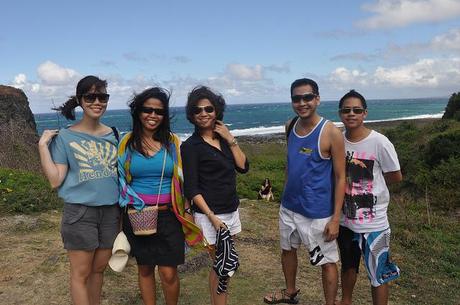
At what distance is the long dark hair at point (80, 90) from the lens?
293 centimetres

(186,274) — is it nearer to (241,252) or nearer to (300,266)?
(241,252)

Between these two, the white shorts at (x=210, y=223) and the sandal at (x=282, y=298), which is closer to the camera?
the white shorts at (x=210, y=223)

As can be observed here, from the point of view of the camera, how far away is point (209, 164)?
3.06 m

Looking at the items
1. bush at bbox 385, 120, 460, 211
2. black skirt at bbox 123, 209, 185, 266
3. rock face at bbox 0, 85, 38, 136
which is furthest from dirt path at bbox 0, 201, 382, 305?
rock face at bbox 0, 85, 38, 136

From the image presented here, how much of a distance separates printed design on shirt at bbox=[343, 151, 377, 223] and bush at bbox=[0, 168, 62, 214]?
534 cm

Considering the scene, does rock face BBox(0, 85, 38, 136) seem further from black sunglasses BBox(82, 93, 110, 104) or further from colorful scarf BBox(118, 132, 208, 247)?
colorful scarf BBox(118, 132, 208, 247)

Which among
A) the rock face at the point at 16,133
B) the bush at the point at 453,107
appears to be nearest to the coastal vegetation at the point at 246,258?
the rock face at the point at 16,133

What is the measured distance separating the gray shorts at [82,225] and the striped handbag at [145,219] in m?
0.20

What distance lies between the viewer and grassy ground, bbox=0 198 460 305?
13.6 ft

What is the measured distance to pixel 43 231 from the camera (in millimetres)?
5965

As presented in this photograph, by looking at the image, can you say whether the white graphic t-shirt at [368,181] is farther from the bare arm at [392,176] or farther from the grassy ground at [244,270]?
the grassy ground at [244,270]

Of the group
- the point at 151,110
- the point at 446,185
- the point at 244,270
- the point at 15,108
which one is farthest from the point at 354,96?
the point at 15,108

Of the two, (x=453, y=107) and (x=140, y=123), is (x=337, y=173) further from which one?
(x=453, y=107)

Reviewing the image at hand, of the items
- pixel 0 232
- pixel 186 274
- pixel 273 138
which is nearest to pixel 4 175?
pixel 0 232
